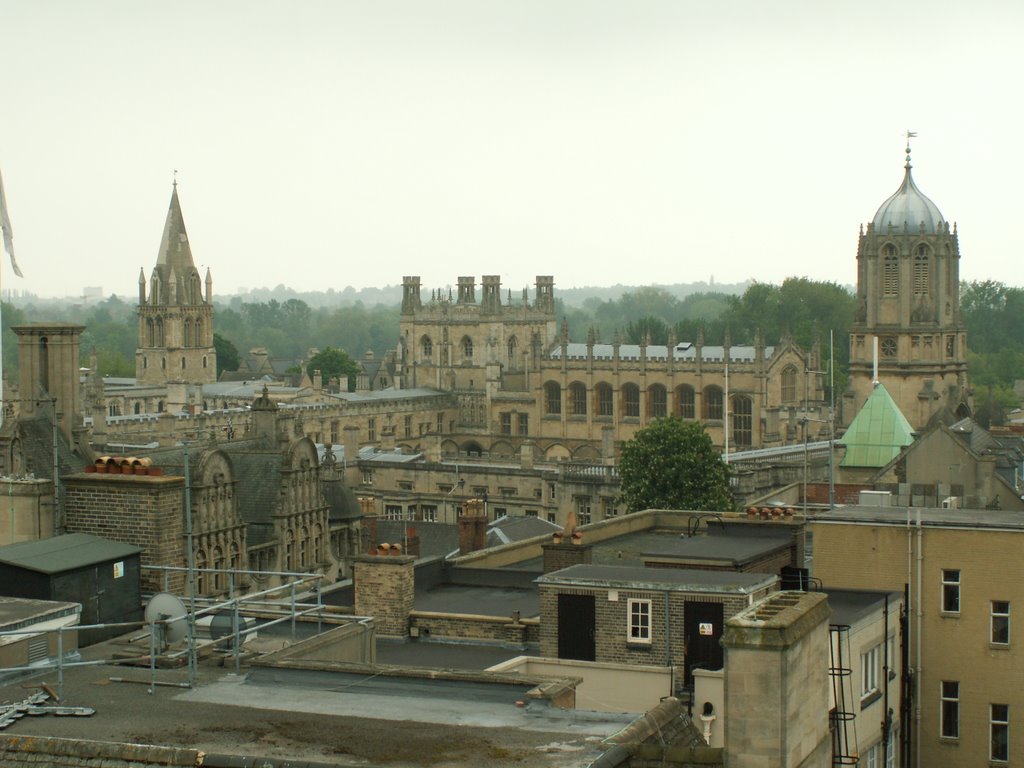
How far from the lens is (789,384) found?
4710 inches

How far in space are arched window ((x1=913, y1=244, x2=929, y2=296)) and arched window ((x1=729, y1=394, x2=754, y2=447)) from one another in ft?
64.6

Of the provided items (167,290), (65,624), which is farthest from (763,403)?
(65,624)

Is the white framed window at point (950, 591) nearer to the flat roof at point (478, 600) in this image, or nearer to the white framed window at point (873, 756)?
the white framed window at point (873, 756)

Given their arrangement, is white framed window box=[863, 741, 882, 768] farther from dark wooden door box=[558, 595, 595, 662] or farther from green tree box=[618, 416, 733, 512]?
green tree box=[618, 416, 733, 512]

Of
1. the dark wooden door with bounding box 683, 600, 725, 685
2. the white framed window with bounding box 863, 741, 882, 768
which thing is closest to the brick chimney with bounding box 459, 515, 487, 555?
the dark wooden door with bounding box 683, 600, 725, 685

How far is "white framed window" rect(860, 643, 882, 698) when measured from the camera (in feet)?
81.0

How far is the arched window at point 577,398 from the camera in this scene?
420 ft

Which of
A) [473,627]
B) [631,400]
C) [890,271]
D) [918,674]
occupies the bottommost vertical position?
[918,674]

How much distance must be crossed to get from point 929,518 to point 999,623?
6.47ft

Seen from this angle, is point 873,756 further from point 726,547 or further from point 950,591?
Result: point 726,547

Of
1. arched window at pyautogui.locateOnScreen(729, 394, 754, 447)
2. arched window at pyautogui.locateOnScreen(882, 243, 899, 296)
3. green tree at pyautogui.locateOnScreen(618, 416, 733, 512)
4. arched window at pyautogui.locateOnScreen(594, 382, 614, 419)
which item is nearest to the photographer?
green tree at pyautogui.locateOnScreen(618, 416, 733, 512)

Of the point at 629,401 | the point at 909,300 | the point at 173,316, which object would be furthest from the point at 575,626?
the point at 173,316

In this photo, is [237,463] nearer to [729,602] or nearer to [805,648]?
[729,602]

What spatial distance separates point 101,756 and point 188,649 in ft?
12.2
